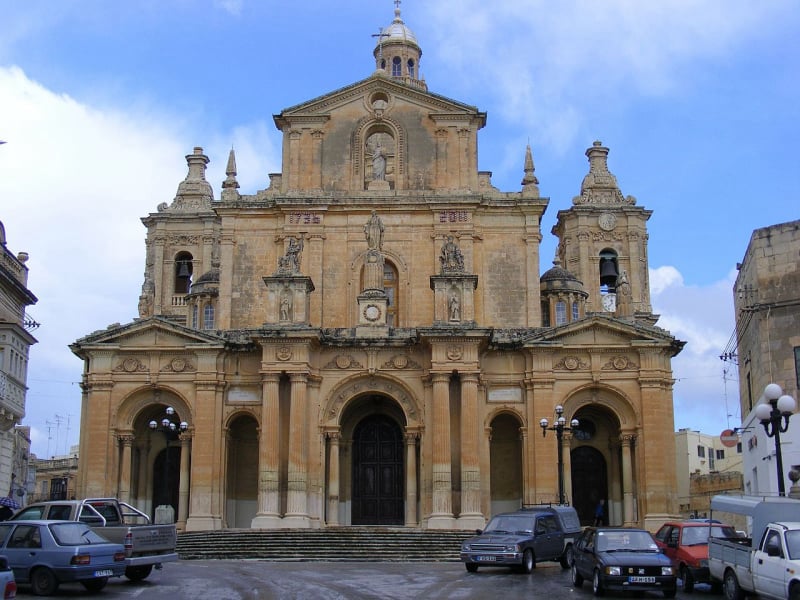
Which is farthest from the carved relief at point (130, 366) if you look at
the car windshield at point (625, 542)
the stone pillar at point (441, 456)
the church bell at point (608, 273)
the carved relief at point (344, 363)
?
the church bell at point (608, 273)

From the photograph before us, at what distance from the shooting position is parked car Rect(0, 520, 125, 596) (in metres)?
20.9

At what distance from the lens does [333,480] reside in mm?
41594

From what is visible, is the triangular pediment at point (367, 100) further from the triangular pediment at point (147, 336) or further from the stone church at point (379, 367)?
the triangular pediment at point (147, 336)

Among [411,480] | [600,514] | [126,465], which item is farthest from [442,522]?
[126,465]

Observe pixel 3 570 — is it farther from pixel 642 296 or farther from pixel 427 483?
pixel 642 296

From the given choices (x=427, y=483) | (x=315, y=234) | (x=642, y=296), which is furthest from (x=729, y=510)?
(x=642, y=296)

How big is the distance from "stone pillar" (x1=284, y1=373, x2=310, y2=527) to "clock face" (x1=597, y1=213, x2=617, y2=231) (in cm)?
2537

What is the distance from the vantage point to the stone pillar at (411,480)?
4078 cm

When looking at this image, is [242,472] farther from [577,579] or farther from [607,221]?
[607,221]

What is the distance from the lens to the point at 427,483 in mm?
41000

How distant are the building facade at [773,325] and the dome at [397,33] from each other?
38811 millimetres

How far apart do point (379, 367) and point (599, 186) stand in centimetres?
2546

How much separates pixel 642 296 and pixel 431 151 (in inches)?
728

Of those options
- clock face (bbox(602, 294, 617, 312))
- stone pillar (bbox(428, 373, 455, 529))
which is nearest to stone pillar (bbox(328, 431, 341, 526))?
stone pillar (bbox(428, 373, 455, 529))
